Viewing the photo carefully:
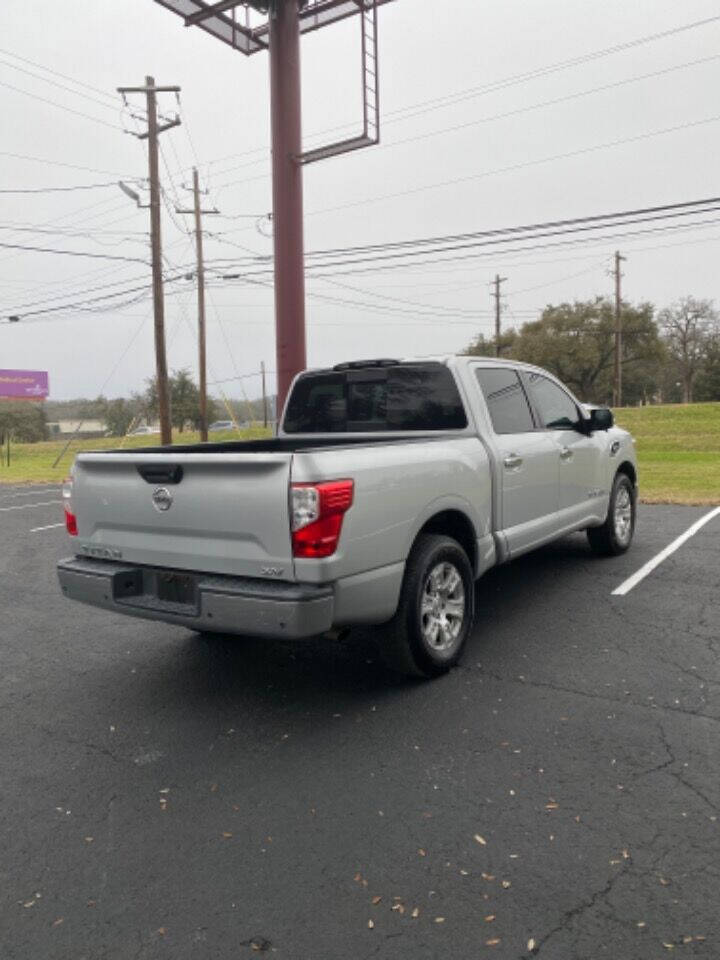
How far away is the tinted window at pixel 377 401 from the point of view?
4.85m

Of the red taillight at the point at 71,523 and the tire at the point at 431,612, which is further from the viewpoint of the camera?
the red taillight at the point at 71,523

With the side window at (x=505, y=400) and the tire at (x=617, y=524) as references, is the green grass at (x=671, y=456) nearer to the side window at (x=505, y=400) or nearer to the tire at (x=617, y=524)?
the side window at (x=505, y=400)

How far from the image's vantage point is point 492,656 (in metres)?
4.46

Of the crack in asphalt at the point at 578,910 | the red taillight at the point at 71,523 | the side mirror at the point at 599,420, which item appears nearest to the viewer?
the crack in asphalt at the point at 578,910

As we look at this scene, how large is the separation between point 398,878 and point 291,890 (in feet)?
1.18

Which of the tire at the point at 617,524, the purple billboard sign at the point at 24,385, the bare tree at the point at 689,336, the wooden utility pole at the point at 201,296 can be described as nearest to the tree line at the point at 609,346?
the bare tree at the point at 689,336

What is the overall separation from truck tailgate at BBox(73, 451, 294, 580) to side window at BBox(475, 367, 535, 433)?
2.15 metres

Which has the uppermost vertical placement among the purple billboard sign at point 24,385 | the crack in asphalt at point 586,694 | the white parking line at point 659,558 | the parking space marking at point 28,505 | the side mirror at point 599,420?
the purple billboard sign at point 24,385

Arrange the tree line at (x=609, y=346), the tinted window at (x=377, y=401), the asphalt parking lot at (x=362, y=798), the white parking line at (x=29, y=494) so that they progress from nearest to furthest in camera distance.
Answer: the asphalt parking lot at (x=362, y=798)
the tinted window at (x=377, y=401)
the white parking line at (x=29, y=494)
the tree line at (x=609, y=346)

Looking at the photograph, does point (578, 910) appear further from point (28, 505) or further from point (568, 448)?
point (28, 505)

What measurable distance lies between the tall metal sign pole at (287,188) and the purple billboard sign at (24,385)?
177 feet

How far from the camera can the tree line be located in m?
54.3

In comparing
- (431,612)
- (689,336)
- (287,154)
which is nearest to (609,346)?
(689,336)

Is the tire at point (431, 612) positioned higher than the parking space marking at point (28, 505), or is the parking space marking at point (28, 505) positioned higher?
the tire at point (431, 612)
